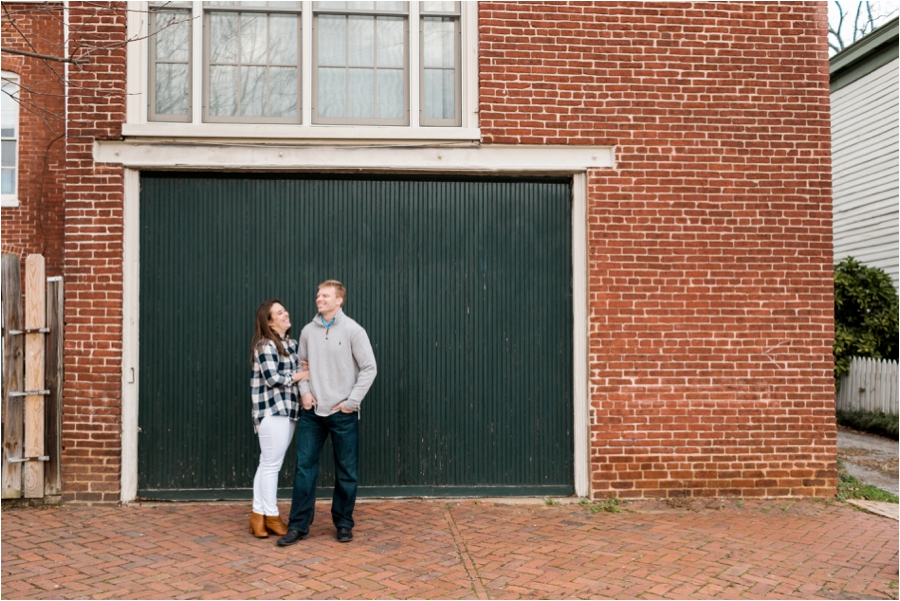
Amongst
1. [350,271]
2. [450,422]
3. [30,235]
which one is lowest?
[450,422]

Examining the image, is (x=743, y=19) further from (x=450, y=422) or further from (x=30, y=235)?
(x=30, y=235)

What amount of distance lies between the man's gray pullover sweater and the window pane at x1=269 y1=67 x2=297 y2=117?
2565 millimetres

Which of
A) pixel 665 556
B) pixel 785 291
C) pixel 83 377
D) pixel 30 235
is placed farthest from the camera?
pixel 30 235

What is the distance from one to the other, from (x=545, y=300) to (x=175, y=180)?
367cm

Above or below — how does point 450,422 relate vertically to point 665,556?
above

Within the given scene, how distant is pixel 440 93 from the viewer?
707 cm

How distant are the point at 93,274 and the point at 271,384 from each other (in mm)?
2325

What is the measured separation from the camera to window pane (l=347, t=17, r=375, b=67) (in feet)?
23.2

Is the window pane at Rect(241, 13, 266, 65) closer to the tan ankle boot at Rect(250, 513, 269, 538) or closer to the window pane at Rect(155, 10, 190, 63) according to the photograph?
the window pane at Rect(155, 10, 190, 63)

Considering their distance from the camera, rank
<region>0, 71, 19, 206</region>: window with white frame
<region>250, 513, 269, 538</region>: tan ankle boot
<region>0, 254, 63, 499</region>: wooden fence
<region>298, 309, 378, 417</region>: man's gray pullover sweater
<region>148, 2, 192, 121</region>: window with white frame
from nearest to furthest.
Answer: <region>298, 309, 378, 417</region>: man's gray pullover sweater
<region>250, 513, 269, 538</region>: tan ankle boot
<region>0, 254, 63, 499</region>: wooden fence
<region>148, 2, 192, 121</region>: window with white frame
<region>0, 71, 19, 206</region>: window with white frame

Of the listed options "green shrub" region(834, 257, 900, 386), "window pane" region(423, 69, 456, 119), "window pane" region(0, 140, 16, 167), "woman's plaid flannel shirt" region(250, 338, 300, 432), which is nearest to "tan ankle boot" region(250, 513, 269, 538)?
"woman's plaid flannel shirt" region(250, 338, 300, 432)

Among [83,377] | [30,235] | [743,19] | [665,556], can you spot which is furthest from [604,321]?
[30,235]

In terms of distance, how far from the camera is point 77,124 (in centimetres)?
658

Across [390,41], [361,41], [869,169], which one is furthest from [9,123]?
[869,169]
